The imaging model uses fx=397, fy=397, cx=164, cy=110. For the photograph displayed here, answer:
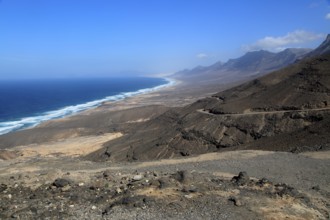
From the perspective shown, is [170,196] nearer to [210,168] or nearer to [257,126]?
[210,168]

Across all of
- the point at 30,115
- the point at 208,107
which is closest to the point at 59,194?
the point at 208,107

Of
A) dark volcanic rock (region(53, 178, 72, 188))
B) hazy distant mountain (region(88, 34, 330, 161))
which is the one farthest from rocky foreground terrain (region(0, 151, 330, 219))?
hazy distant mountain (region(88, 34, 330, 161))

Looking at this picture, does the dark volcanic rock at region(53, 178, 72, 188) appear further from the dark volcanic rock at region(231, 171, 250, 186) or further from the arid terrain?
the dark volcanic rock at region(231, 171, 250, 186)

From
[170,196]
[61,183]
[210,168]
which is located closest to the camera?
[170,196]

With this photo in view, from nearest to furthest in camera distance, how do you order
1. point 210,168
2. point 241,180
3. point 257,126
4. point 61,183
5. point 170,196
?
point 170,196
point 61,183
point 241,180
point 210,168
point 257,126

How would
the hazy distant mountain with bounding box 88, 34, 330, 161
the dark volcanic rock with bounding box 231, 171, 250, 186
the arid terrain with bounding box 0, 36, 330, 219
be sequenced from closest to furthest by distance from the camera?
the arid terrain with bounding box 0, 36, 330, 219, the dark volcanic rock with bounding box 231, 171, 250, 186, the hazy distant mountain with bounding box 88, 34, 330, 161

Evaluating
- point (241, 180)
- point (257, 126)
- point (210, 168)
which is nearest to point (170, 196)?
point (241, 180)

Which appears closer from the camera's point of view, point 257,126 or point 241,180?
point 241,180

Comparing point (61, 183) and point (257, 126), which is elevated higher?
point (61, 183)

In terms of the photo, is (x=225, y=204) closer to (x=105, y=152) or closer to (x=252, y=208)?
(x=252, y=208)
